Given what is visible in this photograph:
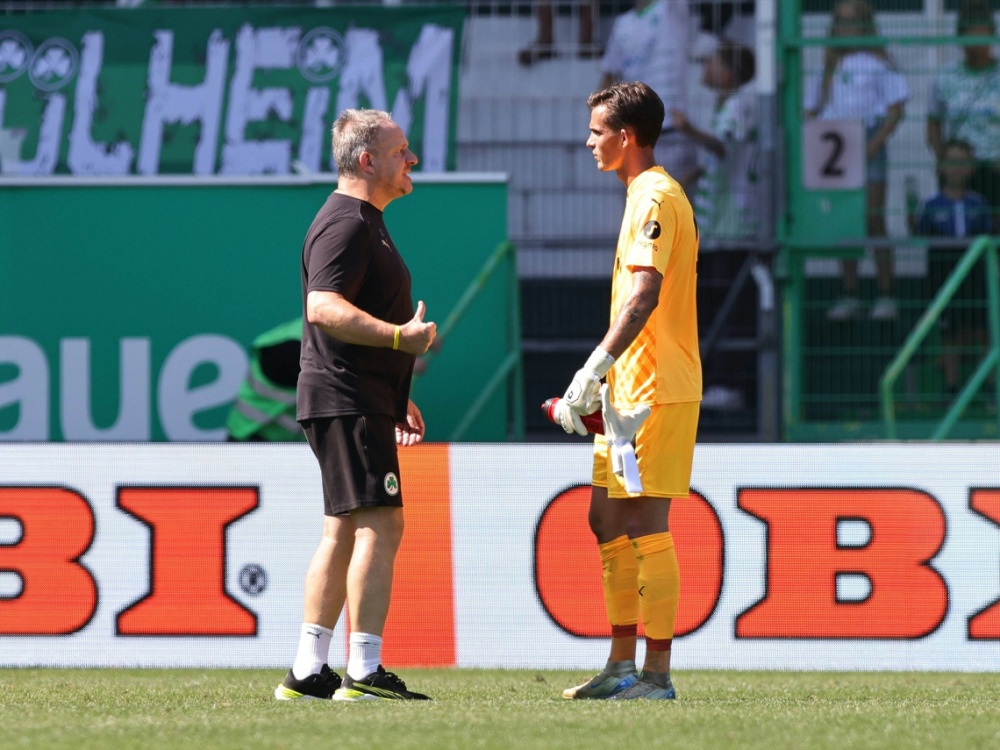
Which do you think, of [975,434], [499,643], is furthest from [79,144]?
[975,434]

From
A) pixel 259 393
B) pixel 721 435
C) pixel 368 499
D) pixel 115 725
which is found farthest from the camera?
pixel 721 435

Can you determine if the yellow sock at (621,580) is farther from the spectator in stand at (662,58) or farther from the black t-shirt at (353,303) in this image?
the spectator in stand at (662,58)

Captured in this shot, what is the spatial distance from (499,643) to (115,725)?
3101 millimetres

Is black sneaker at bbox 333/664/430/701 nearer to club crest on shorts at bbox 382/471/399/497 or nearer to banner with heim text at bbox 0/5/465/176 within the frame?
club crest on shorts at bbox 382/471/399/497

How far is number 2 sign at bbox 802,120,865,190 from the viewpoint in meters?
10.8

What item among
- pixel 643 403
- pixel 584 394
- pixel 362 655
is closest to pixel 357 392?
pixel 584 394

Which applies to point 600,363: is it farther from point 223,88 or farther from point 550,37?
point 223,88

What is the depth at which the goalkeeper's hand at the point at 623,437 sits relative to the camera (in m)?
5.43

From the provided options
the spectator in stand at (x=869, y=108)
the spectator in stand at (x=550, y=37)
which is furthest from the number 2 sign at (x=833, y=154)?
the spectator in stand at (x=550, y=37)

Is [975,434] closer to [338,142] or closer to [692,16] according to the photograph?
[692,16]

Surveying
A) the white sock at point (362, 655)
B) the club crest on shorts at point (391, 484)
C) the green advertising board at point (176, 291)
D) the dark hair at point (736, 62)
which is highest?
the dark hair at point (736, 62)

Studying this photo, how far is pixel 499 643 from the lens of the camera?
7719 millimetres

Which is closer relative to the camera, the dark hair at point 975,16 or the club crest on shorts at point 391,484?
the club crest on shorts at point 391,484

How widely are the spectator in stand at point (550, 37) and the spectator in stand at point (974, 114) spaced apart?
2.30 m
